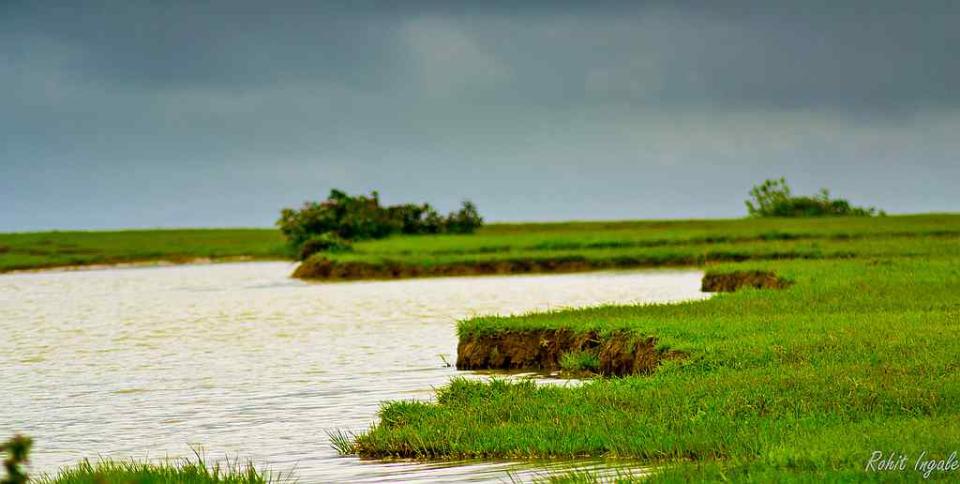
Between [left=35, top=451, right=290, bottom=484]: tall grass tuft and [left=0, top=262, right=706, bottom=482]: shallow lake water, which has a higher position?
[left=35, top=451, right=290, bottom=484]: tall grass tuft

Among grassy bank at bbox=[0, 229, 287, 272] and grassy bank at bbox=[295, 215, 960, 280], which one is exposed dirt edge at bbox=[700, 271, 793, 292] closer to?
grassy bank at bbox=[295, 215, 960, 280]

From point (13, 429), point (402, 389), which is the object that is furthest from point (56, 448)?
point (402, 389)

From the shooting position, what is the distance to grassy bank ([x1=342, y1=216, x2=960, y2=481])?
37.5 ft

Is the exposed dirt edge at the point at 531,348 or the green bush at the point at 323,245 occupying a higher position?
the green bush at the point at 323,245

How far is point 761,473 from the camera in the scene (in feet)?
34.7

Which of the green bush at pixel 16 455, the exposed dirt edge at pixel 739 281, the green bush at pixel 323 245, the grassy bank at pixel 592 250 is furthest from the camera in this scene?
the green bush at pixel 323 245

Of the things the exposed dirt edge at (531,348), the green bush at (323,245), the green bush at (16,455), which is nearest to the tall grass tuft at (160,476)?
the green bush at (16,455)

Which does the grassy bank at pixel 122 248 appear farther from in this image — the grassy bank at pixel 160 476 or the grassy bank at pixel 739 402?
the grassy bank at pixel 160 476

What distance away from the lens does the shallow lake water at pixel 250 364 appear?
15.2 meters

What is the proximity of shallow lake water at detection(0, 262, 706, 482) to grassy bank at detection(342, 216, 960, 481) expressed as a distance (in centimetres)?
85

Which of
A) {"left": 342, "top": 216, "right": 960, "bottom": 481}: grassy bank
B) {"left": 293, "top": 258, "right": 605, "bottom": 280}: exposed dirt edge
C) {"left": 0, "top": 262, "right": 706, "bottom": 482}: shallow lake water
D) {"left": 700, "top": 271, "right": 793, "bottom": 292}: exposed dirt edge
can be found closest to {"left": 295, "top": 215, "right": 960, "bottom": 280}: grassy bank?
{"left": 293, "top": 258, "right": 605, "bottom": 280}: exposed dirt edge

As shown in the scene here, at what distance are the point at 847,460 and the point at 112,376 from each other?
16161 mm

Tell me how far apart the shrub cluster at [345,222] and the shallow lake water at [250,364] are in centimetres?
1495

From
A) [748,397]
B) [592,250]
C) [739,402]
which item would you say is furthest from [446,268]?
[739,402]
